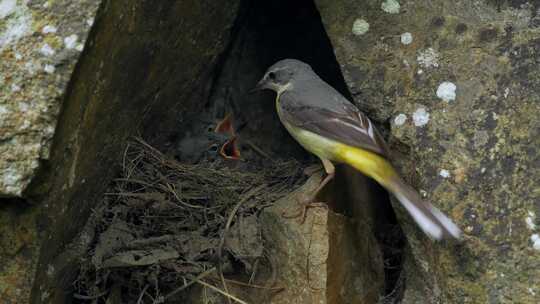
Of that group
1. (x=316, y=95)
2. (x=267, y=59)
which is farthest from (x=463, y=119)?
(x=267, y=59)

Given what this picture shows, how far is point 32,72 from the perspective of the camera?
4.30m

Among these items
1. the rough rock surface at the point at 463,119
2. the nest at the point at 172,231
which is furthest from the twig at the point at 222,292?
the rough rock surface at the point at 463,119

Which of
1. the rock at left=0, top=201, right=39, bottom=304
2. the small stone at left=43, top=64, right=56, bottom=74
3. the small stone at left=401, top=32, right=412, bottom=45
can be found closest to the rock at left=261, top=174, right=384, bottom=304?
Answer: the small stone at left=401, top=32, right=412, bottom=45

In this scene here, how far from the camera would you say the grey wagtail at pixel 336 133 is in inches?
185

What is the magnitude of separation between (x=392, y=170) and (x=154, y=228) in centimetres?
184

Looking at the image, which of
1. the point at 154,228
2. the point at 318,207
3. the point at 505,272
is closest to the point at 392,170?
the point at 318,207

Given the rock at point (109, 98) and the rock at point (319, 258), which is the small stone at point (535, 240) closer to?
the rock at point (319, 258)

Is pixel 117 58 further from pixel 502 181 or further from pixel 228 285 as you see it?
pixel 502 181

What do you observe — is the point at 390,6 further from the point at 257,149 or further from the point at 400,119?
the point at 257,149

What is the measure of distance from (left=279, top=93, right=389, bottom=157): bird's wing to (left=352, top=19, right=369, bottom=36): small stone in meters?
0.54

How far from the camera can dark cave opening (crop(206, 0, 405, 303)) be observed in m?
7.37

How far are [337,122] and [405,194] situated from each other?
1.02 metres

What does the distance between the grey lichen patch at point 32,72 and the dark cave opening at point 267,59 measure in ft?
9.31

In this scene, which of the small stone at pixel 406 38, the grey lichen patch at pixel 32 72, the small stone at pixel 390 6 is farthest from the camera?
the small stone at pixel 390 6
